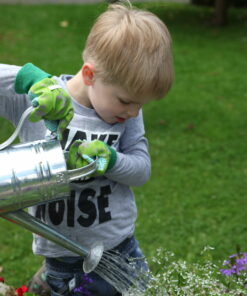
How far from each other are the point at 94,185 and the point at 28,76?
52 cm

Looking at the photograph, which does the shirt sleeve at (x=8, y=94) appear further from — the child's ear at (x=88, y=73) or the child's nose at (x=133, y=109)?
the child's nose at (x=133, y=109)

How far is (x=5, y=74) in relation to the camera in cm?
176

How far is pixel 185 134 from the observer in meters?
4.88

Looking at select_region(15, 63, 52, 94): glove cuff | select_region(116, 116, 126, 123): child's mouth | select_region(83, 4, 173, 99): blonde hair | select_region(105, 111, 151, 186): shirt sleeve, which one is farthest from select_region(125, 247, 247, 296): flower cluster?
select_region(15, 63, 52, 94): glove cuff

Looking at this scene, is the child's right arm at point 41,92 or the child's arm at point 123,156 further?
the child's arm at point 123,156

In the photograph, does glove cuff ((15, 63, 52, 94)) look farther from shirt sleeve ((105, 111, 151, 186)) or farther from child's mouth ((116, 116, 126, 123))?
shirt sleeve ((105, 111, 151, 186))

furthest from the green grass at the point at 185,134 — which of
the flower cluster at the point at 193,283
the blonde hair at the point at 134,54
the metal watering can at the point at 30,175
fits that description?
the flower cluster at the point at 193,283

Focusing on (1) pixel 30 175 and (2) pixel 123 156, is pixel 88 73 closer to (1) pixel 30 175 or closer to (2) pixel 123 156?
(2) pixel 123 156

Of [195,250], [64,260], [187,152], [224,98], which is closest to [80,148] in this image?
[64,260]

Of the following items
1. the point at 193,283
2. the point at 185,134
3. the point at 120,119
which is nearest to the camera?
the point at 193,283

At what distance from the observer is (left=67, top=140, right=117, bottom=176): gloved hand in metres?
1.50

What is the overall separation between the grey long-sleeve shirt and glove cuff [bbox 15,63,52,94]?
0.49ft

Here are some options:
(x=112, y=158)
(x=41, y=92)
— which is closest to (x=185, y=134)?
(x=112, y=158)

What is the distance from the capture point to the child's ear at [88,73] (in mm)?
1715
